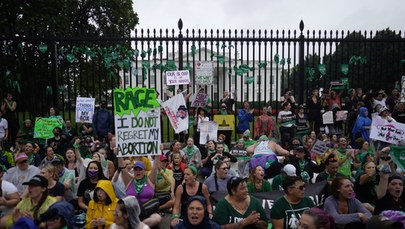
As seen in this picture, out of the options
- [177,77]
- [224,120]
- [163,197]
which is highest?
[177,77]

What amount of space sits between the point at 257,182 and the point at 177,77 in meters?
6.07

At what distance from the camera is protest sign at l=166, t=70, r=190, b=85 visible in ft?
37.4

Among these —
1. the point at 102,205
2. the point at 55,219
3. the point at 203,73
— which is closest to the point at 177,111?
the point at 203,73

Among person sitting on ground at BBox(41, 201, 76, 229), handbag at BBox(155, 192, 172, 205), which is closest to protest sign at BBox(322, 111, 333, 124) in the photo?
handbag at BBox(155, 192, 172, 205)

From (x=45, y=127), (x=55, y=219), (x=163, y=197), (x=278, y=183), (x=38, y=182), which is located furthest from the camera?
(x=45, y=127)

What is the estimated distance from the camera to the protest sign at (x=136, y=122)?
6.25m

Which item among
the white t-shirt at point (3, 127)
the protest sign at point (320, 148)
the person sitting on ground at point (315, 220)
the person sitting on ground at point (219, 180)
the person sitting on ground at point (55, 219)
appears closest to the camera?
the person sitting on ground at point (315, 220)

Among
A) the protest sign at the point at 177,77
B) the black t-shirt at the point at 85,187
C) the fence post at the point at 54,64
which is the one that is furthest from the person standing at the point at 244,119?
the black t-shirt at the point at 85,187

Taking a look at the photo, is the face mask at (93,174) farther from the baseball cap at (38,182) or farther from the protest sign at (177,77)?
the protest sign at (177,77)

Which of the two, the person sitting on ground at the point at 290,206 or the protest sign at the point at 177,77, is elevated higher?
the protest sign at the point at 177,77

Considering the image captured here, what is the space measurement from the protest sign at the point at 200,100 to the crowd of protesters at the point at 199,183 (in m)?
0.31

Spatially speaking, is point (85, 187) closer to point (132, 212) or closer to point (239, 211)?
point (132, 212)

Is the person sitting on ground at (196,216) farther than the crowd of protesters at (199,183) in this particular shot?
No

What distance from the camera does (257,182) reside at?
5.97 metres
